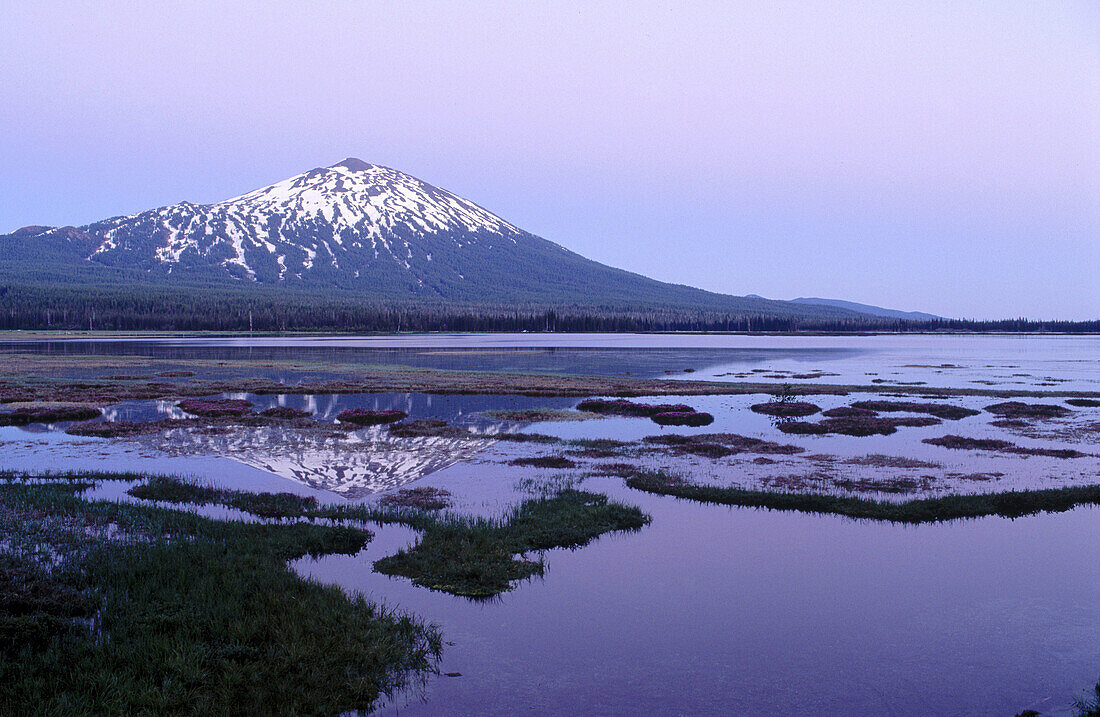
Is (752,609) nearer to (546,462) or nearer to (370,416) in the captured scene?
(546,462)

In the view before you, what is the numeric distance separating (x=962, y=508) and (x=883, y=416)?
23349 millimetres

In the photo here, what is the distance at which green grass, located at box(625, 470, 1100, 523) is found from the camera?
70.4 feet

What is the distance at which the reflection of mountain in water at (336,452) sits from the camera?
26422 mm

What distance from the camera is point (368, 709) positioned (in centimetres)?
1074

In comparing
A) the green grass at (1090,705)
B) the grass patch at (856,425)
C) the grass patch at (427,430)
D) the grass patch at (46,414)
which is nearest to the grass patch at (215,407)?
the grass patch at (46,414)

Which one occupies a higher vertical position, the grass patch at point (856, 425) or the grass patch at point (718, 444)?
the grass patch at point (856, 425)

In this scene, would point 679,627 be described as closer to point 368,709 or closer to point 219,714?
point 368,709

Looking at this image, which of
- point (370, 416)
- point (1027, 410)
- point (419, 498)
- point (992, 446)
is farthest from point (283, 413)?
point (1027, 410)

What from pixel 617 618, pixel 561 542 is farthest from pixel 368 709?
pixel 561 542

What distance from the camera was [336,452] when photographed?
103 feet

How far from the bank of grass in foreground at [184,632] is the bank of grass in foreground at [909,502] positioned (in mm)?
11694

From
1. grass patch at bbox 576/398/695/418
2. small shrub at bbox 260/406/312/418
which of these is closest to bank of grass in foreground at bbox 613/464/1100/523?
grass patch at bbox 576/398/695/418

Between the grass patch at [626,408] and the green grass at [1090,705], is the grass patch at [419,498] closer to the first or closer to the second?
the green grass at [1090,705]

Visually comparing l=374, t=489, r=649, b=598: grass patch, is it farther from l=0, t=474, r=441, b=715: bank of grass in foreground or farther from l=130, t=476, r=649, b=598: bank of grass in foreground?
l=0, t=474, r=441, b=715: bank of grass in foreground
